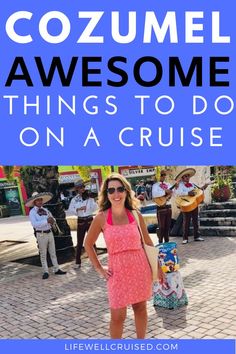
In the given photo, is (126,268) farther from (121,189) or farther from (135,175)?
(135,175)

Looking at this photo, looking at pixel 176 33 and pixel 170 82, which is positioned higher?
pixel 176 33

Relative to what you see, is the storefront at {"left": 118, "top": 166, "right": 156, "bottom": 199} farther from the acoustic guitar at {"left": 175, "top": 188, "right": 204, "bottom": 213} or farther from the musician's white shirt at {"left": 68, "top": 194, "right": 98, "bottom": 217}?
the musician's white shirt at {"left": 68, "top": 194, "right": 98, "bottom": 217}

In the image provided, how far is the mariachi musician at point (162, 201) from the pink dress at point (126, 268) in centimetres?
628

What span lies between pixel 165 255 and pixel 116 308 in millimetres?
1985

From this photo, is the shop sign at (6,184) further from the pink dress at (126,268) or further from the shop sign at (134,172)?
the pink dress at (126,268)

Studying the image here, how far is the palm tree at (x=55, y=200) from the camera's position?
10180mm

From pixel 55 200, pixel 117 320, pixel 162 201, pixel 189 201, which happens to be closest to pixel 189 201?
pixel 189 201

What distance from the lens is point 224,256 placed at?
29.5 ft

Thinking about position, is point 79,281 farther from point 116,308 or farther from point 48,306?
point 116,308

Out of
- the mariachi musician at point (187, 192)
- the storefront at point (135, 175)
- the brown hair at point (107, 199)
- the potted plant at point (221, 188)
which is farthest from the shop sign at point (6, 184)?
the brown hair at point (107, 199)

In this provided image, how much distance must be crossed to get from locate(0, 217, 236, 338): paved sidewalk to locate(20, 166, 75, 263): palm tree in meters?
0.94

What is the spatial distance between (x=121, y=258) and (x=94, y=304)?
2647mm

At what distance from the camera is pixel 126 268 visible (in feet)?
13.3

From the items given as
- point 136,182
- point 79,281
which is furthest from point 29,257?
point 136,182
